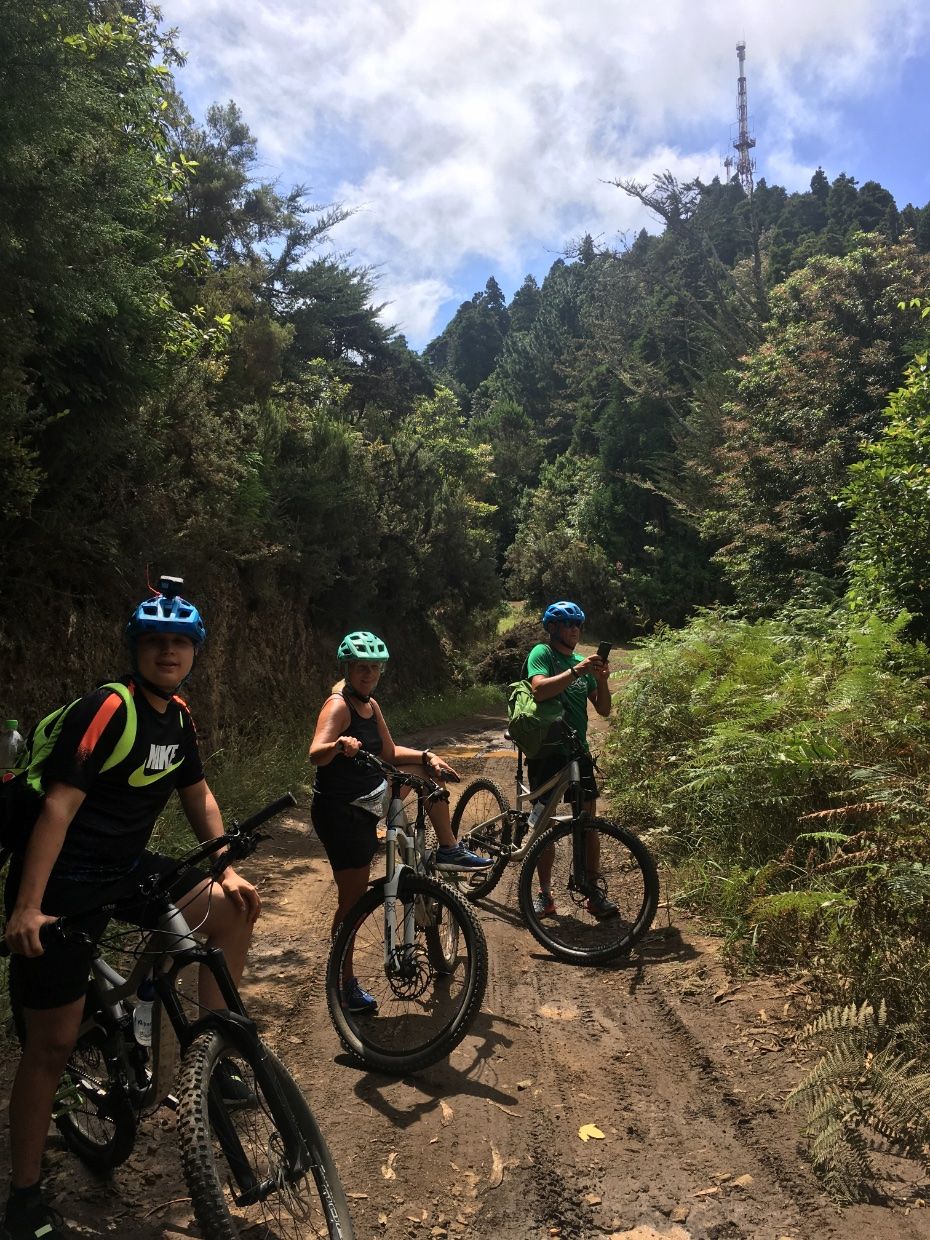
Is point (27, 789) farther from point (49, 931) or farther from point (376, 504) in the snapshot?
point (376, 504)

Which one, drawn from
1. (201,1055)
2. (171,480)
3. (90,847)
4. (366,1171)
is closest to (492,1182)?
(366,1171)

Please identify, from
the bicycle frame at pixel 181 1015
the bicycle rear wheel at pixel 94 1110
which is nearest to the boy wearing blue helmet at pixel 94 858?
the bicycle frame at pixel 181 1015

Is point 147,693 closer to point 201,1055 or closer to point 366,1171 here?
point 201,1055

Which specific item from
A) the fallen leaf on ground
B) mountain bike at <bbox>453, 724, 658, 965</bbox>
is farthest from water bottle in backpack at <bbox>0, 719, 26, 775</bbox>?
mountain bike at <bbox>453, 724, 658, 965</bbox>

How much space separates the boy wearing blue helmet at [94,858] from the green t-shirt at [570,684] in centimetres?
284

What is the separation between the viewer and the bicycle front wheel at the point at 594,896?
4.74 metres

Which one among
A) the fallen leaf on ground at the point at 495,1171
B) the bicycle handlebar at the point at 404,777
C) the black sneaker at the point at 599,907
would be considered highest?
the bicycle handlebar at the point at 404,777

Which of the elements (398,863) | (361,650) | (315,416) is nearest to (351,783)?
(398,863)

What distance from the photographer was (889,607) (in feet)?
24.6

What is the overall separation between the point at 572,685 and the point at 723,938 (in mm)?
1880

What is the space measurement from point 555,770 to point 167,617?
3.43 metres

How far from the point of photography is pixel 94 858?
2592 mm

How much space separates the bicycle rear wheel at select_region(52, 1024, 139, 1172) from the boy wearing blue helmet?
0.28 m

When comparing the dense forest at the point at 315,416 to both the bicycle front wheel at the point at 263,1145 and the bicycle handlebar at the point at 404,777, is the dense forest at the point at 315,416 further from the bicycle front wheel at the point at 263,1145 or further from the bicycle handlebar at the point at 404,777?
the bicycle front wheel at the point at 263,1145
